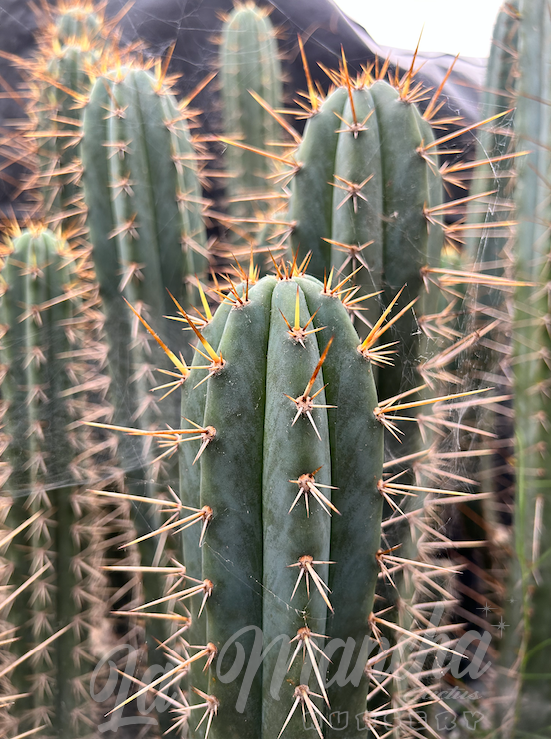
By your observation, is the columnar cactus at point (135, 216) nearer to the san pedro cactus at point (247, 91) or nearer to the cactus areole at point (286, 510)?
the cactus areole at point (286, 510)

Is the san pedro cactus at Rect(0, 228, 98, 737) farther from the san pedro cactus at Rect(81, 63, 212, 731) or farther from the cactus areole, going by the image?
the cactus areole

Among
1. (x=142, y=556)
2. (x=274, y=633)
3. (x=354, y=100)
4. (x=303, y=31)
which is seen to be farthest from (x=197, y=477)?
(x=303, y=31)

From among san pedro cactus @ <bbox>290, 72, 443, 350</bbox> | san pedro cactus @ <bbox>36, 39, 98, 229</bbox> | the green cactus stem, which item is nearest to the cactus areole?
san pedro cactus @ <bbox>290, 72, 443, 350</bbox>

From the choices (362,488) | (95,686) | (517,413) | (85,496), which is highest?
(362,488)

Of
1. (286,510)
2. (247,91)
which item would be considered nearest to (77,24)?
(247,91)

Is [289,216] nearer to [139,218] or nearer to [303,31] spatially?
[139,218]
